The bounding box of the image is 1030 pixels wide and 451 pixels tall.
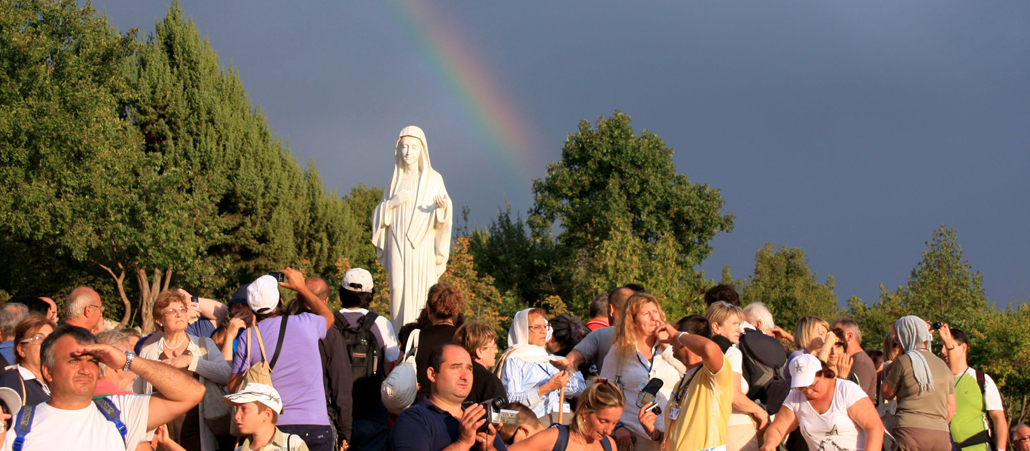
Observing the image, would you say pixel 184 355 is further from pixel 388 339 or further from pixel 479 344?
pixel 479 344

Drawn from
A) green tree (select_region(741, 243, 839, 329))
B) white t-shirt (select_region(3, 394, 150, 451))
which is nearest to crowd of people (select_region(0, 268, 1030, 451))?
white t-shirt (select_region(3, 394, 150, 451))

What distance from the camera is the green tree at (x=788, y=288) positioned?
43375 mm

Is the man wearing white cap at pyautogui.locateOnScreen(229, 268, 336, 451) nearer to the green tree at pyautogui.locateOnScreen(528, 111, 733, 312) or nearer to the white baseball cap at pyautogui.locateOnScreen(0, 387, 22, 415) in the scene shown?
the white baseball cap at pyautogui.locateOnScreen(0, 387, 22, 415)

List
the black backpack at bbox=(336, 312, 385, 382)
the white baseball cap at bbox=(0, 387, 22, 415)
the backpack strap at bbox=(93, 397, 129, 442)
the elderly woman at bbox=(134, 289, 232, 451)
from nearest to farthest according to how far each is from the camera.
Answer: the white baseball cap at bbox=(0, 387, 22, 415), the backpack strap at bbox=(93, 397, 129, 442), the elderly woman at bbox=(134, 289, 232, 451), the black backpack at bbox=(336, 312, 385, 382)

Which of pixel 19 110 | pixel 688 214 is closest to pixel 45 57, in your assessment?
pixel 19 110

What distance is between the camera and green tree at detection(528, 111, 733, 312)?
32812 millimetres

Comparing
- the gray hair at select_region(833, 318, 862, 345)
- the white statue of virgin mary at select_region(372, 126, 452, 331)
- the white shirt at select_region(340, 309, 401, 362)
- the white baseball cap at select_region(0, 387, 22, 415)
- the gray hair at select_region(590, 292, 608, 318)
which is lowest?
the white baseball cap at select_region(0, 387, 22, 415)

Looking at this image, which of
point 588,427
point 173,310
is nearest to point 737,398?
point 588,427

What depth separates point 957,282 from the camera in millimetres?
24547

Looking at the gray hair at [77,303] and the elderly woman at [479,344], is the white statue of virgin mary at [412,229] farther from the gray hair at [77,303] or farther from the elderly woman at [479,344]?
the elderly woman at [479,344]

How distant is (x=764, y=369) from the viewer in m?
5.82

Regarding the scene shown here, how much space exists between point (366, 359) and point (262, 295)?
3.85ft

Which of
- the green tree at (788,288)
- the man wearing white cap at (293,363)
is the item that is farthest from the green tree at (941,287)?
the man wearing white cap at (293,363)

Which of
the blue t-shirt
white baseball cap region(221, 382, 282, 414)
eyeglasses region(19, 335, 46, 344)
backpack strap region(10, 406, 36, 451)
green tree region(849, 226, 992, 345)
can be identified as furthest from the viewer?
green tree region(849, 226, 992, 345)
